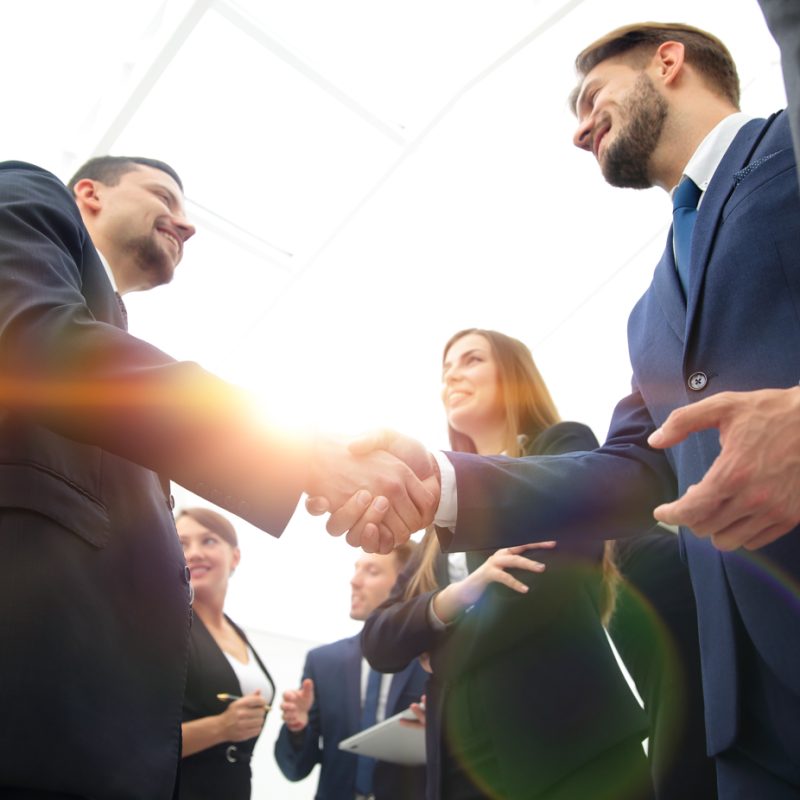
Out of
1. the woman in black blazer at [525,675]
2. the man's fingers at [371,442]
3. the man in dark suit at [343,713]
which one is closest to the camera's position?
the man's fingers at [371,442]

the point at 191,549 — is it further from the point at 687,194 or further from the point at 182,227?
the point at 687,194

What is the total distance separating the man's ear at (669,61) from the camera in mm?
1715

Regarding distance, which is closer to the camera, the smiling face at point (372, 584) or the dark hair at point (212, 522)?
the dark hair at point (212, 522)

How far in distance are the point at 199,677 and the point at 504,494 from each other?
1471mm

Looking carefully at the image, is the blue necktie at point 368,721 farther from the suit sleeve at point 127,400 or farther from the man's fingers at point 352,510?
the suit sleeve at point 127,400

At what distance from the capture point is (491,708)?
167 cm

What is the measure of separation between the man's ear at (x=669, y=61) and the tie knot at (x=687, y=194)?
0.43 meters

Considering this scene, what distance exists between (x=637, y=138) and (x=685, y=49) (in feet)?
0.93

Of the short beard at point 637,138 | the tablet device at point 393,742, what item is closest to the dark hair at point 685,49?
the short beard at point 637,138

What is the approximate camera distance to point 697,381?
1151 mm

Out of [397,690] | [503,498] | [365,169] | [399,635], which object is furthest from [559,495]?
[365,169]

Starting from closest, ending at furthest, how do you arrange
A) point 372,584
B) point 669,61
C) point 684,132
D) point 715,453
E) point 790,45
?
point 790,45 < point 715,453 < point 684,132 < point 669,61 < point 372,584

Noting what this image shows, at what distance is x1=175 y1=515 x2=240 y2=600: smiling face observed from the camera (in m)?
3.06

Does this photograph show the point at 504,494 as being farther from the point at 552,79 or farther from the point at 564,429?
the point at 552,79
